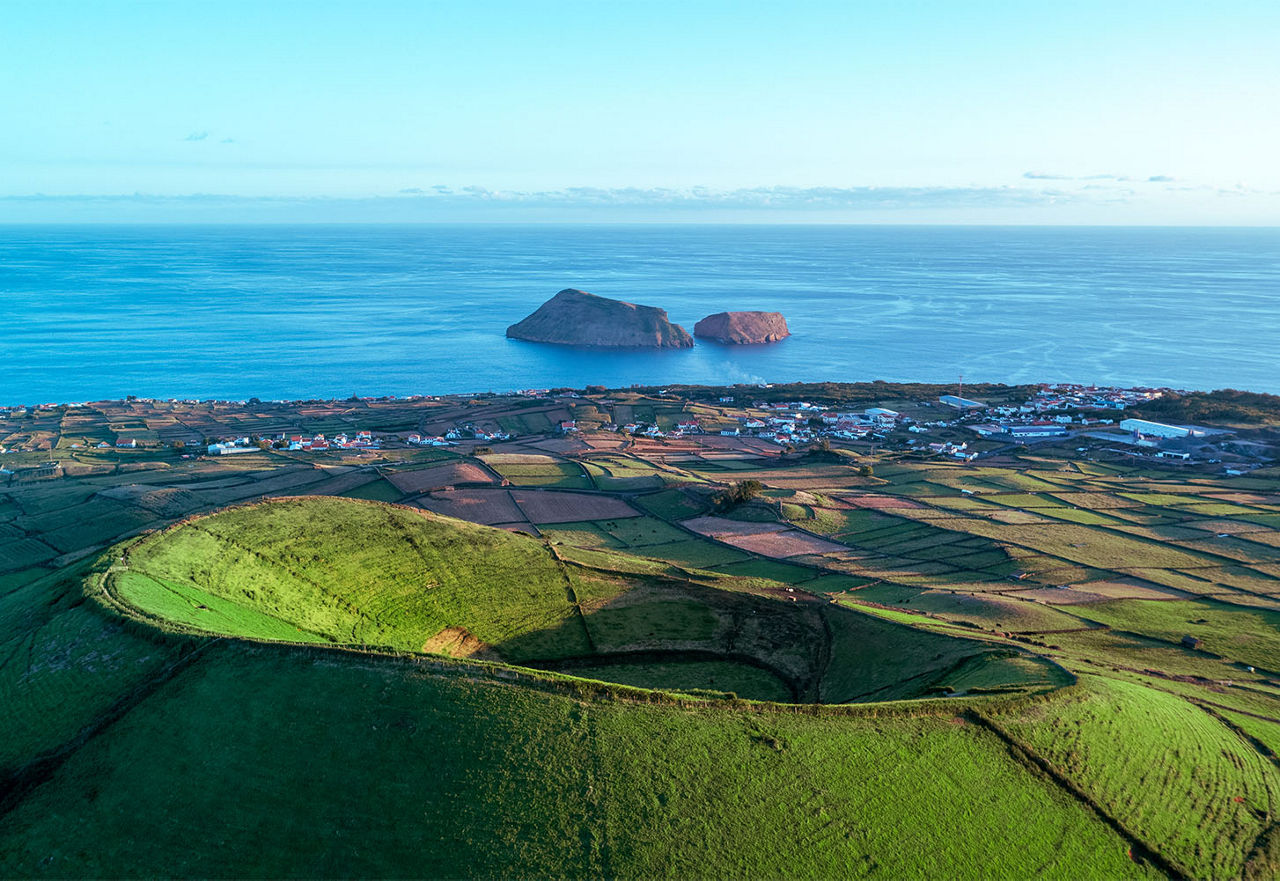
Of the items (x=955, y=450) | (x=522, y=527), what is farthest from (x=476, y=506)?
(x=955, y=450)

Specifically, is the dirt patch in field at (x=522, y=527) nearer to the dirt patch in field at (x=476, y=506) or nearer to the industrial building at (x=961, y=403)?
the dirt patch in field at (x=476, y=506)

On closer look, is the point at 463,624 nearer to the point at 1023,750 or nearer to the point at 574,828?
the point at 574,828

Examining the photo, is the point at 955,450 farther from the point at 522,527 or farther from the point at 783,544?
the point at 522,527

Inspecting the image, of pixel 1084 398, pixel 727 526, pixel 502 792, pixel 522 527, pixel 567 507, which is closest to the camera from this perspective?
pixel 502 792

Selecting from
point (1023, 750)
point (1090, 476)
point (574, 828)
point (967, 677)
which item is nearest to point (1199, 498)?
point (1090, 476)

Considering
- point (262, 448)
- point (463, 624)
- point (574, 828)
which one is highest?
point (574, 828)

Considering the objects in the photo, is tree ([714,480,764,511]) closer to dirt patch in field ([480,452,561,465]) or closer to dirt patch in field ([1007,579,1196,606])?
dirt patch in field ([480,452,561,465])

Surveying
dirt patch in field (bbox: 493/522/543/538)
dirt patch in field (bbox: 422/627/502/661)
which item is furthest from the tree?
dirt patch in field (bbox: 422/627/502/661)
